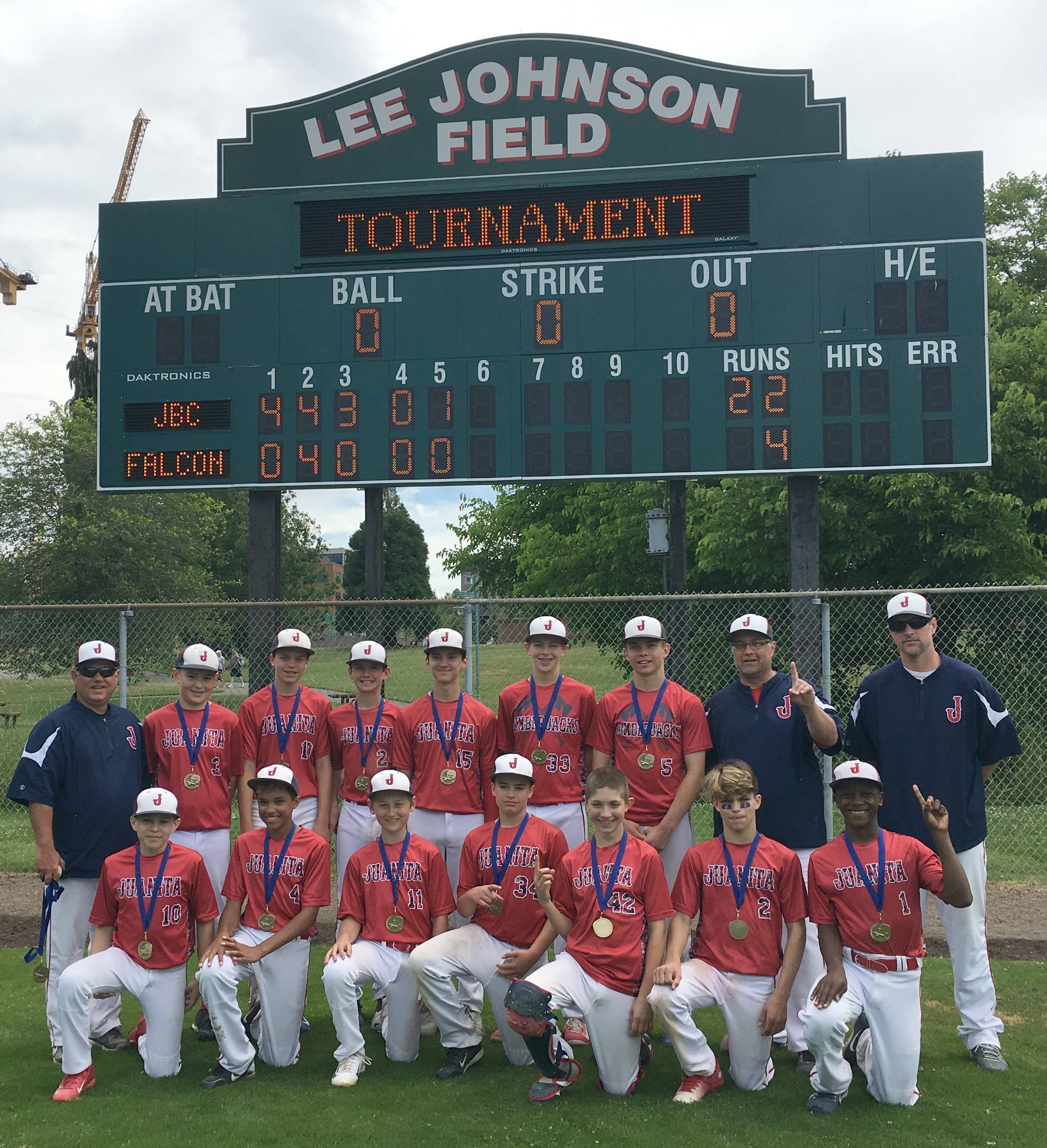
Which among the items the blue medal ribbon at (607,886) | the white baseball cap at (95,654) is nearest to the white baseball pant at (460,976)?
the blue medal ribbon at (607,886)

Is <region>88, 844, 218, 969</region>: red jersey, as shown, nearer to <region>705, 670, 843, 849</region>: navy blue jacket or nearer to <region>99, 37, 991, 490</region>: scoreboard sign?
<region>705, 670, 843, 849</region>: navy blue jacket

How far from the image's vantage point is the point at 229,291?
10852 mm

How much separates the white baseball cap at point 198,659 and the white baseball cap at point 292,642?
13.0 inches

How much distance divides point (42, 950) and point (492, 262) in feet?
23.8

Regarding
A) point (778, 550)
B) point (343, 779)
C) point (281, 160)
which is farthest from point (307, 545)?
point (343, 779)

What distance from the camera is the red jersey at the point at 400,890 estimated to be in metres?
5.19

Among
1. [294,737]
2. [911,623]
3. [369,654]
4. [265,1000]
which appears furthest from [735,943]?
[294,737]

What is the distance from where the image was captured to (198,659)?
575 centimetres

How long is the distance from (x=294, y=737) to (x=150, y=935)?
4.01 feet

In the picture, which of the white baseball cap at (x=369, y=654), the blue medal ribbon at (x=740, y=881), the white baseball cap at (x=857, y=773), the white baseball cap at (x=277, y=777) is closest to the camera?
the white baseball cap at (x=857, y=773)

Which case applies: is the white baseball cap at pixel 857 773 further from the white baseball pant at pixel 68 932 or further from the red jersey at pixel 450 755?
the white baseball pant at pixel 68 932

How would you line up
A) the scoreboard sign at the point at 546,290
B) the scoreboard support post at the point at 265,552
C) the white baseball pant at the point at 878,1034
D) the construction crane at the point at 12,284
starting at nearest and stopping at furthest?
the white baseball pant at the point at 878,1034
the scoreboard sign at the point at 546,290
the scoreboard support post at the point at 265,552
the construction crane at the point at 12,284

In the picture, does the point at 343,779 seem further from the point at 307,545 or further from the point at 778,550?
the point at 307,545

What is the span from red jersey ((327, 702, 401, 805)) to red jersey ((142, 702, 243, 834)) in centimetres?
53
